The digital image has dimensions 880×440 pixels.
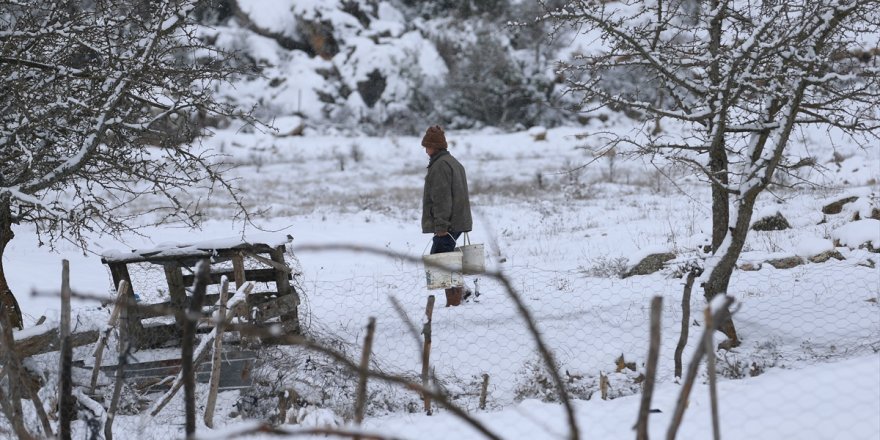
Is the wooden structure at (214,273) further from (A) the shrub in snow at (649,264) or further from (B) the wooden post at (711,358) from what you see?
(B) the wooden post at (711,358)

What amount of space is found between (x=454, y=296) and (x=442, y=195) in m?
0.99

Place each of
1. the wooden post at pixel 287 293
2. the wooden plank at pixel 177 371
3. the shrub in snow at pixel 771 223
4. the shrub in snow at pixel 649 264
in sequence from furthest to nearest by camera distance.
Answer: the shrub in snow at pixel 771 223 → the shrub in snow at pixel 649 264 → the wooden post at pixel 287 293 → the wooden plank at pixel 177 371

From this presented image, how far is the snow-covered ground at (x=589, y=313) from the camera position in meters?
3.45

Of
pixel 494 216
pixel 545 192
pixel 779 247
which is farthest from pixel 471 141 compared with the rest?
pixel 779 247

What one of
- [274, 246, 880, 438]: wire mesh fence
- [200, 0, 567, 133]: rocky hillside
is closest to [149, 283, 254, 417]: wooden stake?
[274, 246, 880, 438]: wire mesh fence

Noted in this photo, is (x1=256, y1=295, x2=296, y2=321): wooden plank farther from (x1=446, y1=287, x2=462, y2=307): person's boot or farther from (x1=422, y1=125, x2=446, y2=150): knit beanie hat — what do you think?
(x1=422, y1=125, x2=446, y2=150): knit beanie hat

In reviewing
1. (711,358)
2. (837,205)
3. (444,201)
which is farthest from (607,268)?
(711,358)

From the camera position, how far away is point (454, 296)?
6836mm

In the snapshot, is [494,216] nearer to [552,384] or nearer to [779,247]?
[779,247]

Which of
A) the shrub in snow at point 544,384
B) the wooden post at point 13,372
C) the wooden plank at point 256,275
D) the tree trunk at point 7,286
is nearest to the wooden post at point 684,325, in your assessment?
the shrub in snow at point 544,384

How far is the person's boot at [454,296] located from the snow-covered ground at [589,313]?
0.45 ft

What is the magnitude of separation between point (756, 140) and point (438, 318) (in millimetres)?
3056

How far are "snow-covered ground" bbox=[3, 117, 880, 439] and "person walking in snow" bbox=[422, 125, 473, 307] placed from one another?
346mm

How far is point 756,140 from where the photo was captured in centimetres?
513
